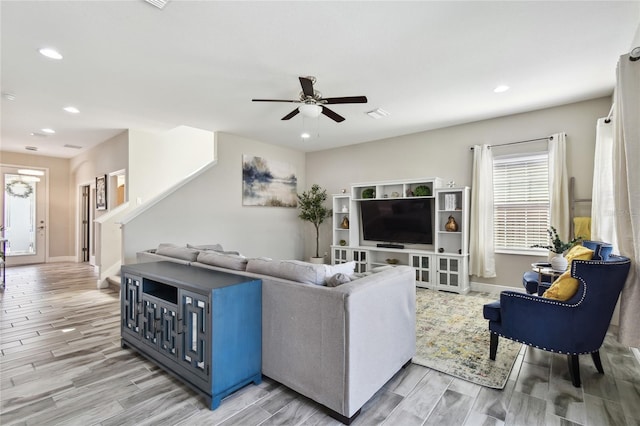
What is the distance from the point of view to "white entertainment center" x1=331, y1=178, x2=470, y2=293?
4.95 m

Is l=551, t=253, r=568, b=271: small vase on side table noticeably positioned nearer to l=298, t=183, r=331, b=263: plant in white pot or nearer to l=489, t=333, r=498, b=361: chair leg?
l=489, t=333, r=498, b=361: chair leg

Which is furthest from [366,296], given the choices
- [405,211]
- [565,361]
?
[405,211]

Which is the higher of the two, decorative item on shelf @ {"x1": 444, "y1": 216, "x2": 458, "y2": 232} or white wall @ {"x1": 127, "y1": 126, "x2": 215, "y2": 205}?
white wall @ {"x1": 127, "y1": 126, "x2": 215, "y2": 205}

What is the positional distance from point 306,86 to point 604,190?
3.30 metres

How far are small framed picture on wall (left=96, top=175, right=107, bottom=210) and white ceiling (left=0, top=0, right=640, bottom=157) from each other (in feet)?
6.09

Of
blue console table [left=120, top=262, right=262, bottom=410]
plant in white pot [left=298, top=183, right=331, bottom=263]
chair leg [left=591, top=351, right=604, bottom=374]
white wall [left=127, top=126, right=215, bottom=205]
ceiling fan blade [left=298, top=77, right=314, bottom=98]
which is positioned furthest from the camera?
plant in white pot [left=298, top=183, right=331, bottom=263]

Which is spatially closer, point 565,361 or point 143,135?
point 565,361

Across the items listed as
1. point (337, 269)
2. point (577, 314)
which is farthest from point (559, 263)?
point (337, 269)

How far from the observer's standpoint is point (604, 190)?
3.27 meters

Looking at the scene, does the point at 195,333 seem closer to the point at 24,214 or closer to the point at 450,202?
the point at 450,202

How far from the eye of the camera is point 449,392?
7.19 ft

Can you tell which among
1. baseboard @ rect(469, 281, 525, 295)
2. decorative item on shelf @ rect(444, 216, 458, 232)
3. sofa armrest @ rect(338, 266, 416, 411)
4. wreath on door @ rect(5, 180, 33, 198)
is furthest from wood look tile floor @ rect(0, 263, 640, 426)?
wreath on door @ rect(5, 180, 33, 198)

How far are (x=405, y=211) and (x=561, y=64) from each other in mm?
2977

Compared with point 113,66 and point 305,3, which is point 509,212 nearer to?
point 305,3
